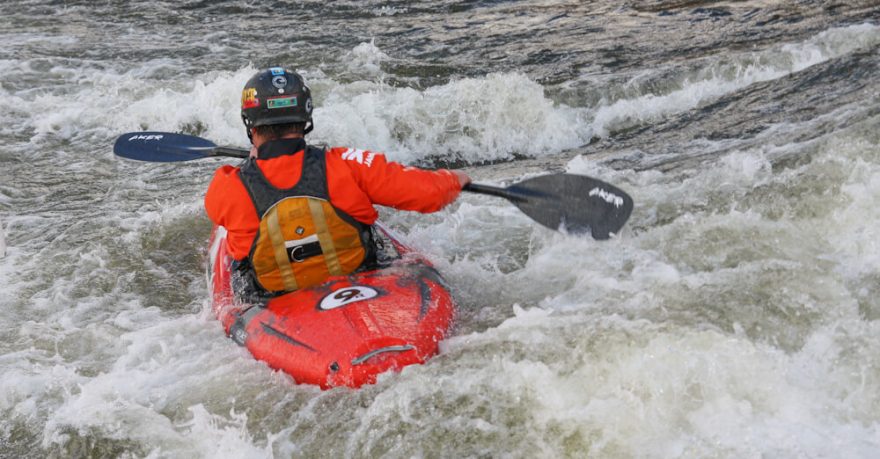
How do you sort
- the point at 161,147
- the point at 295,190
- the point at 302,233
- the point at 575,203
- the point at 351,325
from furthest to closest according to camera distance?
the point at 161,147 < the point at 575,203 < the point at 302,233 < the point at 295,190 < the point at 351,325

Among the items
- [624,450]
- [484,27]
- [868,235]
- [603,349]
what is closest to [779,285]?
[868,235]

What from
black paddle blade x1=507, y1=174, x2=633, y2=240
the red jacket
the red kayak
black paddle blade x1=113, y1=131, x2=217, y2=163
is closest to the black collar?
the red jacket

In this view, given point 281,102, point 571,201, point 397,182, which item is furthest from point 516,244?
point 281,102

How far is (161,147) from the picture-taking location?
→ 559 centimetres

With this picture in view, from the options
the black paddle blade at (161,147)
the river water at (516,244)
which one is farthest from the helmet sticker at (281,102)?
the black paddle blade at (161,147)

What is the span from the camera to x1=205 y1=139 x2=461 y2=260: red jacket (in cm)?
405

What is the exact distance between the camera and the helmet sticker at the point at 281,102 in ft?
13.2

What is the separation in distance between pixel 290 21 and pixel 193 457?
9.28 m

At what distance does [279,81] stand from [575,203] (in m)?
1.48

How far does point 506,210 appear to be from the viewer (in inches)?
244

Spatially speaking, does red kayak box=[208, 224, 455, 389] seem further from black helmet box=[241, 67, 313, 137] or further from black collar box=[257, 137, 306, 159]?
black helmet box=[241, 67, 313, 137]

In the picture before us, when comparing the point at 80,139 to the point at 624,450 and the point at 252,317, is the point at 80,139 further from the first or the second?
the point at 624,450

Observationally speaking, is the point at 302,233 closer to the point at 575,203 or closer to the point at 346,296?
the point at 346,296

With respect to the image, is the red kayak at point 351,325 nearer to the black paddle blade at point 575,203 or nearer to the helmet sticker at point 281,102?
the black paddle blade at point 575,203
